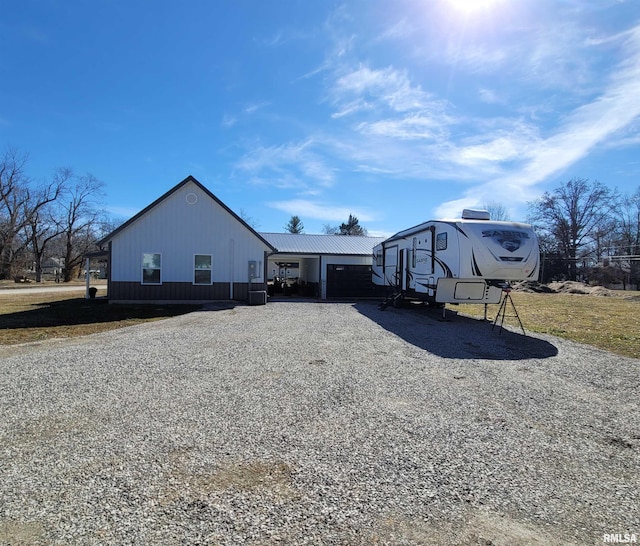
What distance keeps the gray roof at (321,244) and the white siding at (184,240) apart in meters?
4.01

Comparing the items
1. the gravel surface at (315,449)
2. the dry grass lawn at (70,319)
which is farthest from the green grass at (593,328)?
the dry grass lawn at (70,319)

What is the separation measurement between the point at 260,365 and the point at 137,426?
2.85 meters

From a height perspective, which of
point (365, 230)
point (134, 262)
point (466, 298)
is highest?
point (365, 230)

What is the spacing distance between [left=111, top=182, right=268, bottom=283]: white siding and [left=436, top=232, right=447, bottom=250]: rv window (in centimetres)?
989

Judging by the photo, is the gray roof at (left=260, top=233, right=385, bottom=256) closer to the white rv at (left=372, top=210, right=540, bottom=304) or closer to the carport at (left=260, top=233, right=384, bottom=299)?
the carport at (left=260, top=233, right=384, bottom=299)

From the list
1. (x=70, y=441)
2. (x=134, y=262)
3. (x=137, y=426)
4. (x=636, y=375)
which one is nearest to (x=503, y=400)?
(x=636, y=375)

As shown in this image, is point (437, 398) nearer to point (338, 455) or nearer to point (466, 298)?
point (338, 455)

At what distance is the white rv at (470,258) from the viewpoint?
37.3 ft

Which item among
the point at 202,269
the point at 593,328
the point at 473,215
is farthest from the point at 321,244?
the point at 593,328

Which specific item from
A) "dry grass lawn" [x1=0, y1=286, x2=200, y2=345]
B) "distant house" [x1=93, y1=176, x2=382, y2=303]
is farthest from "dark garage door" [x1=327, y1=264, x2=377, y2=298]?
"dry grass lawn" [x1=0, y1=286, x2=200, y2=345]

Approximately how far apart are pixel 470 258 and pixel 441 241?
1.46m

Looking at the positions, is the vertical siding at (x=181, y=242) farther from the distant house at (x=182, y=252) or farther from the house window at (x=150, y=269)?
the house window at (x=150, y=269)

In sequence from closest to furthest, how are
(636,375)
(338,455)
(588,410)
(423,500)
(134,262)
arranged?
(423,500) → (338,455) → (588,410) → (636,375) → (134,262)

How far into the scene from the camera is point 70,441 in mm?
3814
